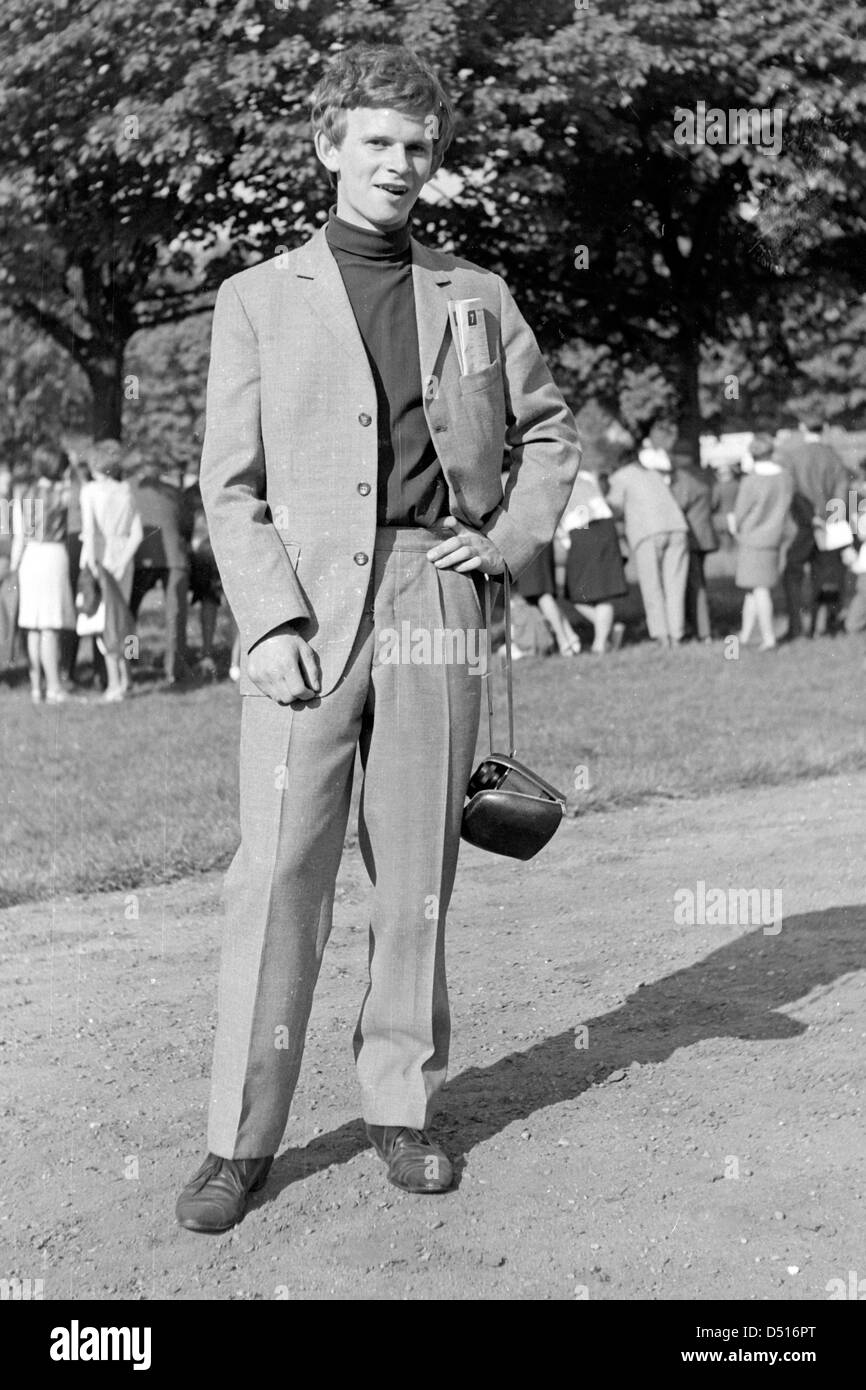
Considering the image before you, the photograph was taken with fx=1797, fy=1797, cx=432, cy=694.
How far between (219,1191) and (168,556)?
10.5m

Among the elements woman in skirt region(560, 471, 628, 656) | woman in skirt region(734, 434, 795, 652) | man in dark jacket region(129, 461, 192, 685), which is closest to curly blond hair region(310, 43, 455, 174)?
man in dark jacket region(129, 461, 192, 685)

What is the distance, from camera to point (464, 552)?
11.9 ft

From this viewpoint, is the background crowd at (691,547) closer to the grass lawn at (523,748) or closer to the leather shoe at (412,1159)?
the grass lawn at (523,748)

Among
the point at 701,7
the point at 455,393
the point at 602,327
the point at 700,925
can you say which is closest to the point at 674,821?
the point at 700,925

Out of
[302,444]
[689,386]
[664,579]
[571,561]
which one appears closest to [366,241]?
[302,444]

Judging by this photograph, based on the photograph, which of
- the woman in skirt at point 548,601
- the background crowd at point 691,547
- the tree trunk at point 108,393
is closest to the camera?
the woman in skirt at point 548,601

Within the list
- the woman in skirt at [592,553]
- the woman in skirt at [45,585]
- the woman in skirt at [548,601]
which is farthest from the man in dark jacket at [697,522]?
the woman in skirt at [45,585]

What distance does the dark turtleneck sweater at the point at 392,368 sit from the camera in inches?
142

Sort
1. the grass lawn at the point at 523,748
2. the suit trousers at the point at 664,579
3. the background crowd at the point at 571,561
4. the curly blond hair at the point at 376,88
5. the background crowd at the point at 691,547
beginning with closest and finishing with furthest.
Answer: the curly blond hair at the point at 376,88, the grass lawn at the point at 523,748, the background crowd at the point at 571,561, the background crowd at the point at 691,547, the suit trousers at the point at 664,579

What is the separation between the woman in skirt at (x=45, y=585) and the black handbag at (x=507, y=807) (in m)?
9.92

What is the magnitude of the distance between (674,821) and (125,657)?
6342 mm

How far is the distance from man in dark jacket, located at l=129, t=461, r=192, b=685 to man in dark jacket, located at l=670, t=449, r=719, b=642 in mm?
4679

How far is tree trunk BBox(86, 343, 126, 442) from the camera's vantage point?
60.1ft
